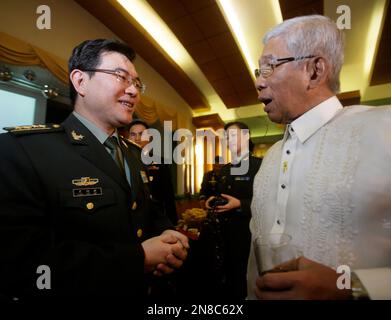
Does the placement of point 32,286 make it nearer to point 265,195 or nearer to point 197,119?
point 265,195

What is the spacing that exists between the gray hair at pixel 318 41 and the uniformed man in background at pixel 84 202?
82 centimetres

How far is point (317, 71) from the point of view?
1061 mm

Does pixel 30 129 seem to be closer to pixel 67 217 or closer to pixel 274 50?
pixel 67 217

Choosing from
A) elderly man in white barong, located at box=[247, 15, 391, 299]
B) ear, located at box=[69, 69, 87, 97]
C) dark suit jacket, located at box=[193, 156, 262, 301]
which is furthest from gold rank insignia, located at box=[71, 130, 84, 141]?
dark suit jacket, located at box=[193, 156, 262, 301]

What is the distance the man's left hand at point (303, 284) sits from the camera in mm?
606

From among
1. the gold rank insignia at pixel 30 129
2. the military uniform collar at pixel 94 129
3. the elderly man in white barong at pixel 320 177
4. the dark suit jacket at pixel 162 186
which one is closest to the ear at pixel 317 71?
the elderly man in white barong at pixel 320 177

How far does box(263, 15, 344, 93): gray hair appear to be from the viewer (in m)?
1.06

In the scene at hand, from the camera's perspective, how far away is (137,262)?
849 millimetres

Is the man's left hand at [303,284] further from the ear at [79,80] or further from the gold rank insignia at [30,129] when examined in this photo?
the ear at [79,80]

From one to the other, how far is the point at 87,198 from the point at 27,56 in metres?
3.04

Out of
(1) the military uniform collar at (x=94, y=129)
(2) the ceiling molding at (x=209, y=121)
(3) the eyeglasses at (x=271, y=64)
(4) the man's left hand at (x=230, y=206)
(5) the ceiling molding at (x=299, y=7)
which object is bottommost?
(4) the man's left hand at (x=230, y=206)

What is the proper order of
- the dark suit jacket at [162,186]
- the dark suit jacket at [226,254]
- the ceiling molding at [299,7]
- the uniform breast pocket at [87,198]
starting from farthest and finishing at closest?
the ceiling molding at [299,7] < the dark suit jacket at [162,186] < the dark suit jacket at [226,254] < the uniform breast pocket at [87,198]
